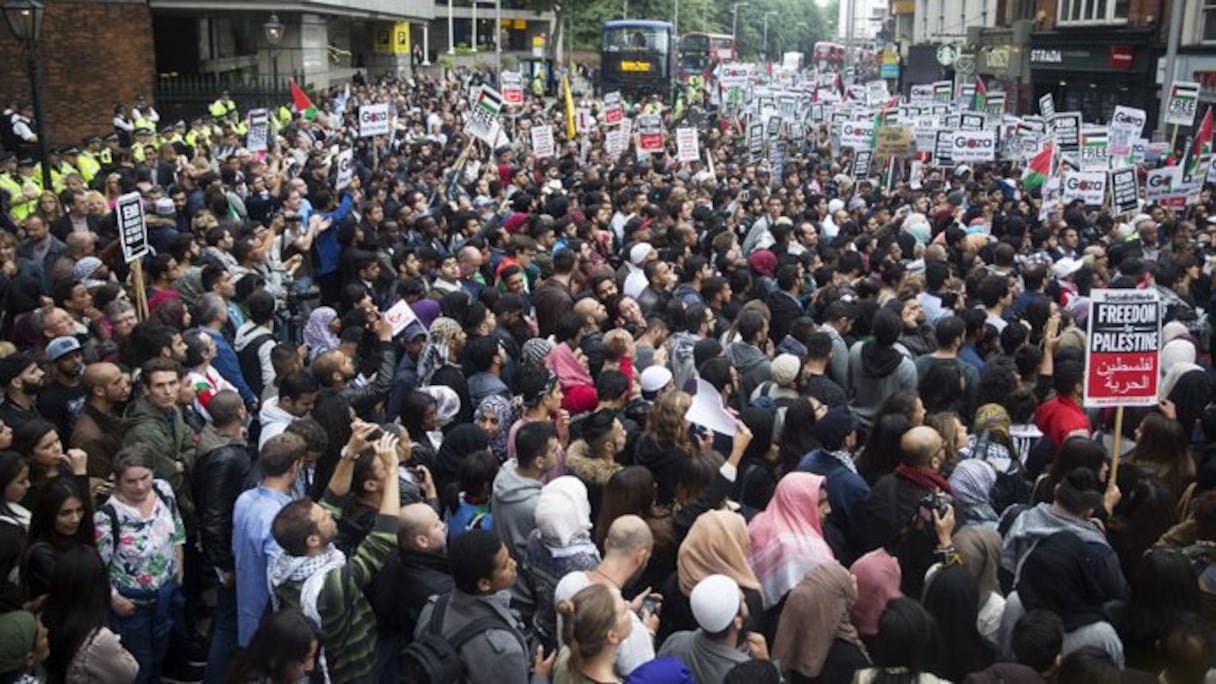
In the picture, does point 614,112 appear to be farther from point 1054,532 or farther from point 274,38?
point 1054,532

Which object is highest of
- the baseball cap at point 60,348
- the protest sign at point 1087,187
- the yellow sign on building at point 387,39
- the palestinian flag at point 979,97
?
the yellow sign on building at point 387,39

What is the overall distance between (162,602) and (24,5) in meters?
9.13

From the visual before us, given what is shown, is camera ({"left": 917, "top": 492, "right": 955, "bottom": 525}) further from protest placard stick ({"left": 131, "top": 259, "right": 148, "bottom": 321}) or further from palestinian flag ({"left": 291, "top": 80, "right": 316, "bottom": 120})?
palestinian flag ({"left": 291, "top": 80, "right": 316, "bottom": 120})

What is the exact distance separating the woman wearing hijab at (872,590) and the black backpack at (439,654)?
1.52m

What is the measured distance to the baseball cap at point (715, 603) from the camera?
13.7 ft

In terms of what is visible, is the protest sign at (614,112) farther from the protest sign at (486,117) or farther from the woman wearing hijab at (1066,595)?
the woman wearing hijab at (1066,595)

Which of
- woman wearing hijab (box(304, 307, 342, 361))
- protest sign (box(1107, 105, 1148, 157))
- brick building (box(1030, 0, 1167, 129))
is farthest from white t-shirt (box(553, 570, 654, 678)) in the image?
brick building (box(1030, 0, 1167, 129))

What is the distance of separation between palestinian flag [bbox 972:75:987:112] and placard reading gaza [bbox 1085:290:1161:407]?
61.6ft

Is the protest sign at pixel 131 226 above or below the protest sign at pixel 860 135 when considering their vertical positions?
below

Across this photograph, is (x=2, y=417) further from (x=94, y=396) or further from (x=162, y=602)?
(x=162, y=602)

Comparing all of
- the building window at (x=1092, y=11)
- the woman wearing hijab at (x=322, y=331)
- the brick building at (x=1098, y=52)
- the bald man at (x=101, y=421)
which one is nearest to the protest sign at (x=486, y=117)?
the woman wearing hijab at (x=322, y=331)

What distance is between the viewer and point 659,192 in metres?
16.2

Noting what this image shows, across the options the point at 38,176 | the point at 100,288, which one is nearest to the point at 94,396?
the point at 100,288

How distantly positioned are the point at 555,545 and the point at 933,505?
1.75 meters
